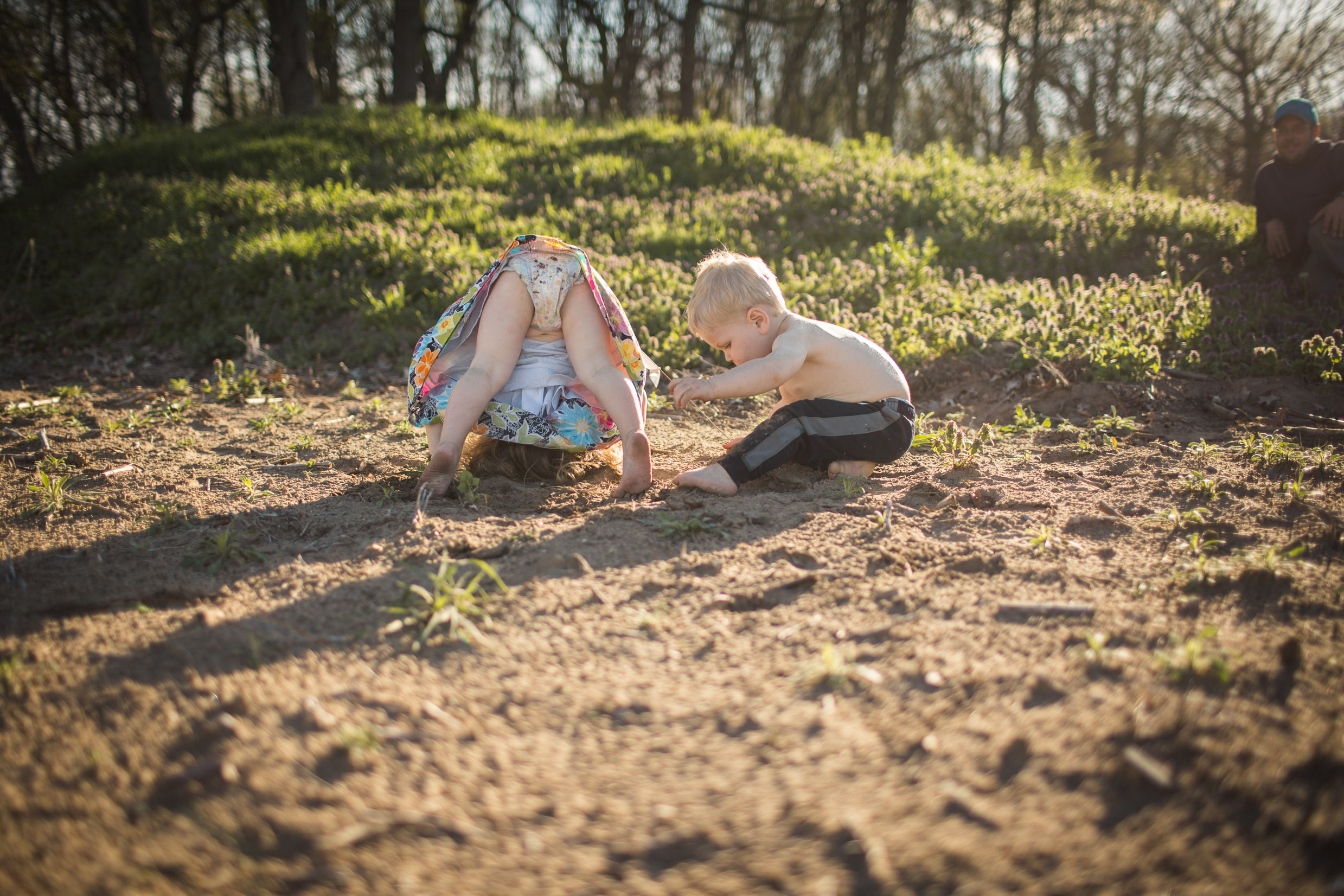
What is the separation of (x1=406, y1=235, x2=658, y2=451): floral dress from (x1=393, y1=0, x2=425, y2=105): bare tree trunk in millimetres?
10896

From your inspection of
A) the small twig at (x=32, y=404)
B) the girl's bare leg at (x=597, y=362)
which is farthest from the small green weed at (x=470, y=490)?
the small twig at (x=32, y=404)

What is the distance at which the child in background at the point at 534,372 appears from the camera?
8.98 feet

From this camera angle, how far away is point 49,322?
6668mm

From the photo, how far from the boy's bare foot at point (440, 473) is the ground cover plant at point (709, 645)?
0.07 m

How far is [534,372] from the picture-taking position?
2910mm

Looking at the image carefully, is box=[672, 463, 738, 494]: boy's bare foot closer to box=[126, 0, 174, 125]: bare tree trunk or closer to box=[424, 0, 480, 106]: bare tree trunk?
box=[126, 0, 174, 125]: bare tree trunk

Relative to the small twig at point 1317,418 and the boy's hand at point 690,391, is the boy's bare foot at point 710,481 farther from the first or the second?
the small twig at point 1317,418

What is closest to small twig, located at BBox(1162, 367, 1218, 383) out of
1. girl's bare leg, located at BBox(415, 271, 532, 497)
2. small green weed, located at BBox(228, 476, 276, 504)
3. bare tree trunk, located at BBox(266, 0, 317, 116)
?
girl's bare leg, located at BBox(415, 271, 532, 497)

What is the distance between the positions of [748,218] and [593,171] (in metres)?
2.04

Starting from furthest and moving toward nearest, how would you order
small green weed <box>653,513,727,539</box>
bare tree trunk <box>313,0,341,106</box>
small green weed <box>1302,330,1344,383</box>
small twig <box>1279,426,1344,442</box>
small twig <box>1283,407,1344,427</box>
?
bare tree trunk <box>313,0,341,106</box> → small green weed <box>1302,330,1344,383</box> → small twig <box>1283,407,1344,427</box> → small twig <box>1279,426,1344,442</box> → small green weed <box>653,513,727,539</box>

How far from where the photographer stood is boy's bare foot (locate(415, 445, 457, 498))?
2.62 meters

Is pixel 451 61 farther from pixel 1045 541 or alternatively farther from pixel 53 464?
pixel 1045 541

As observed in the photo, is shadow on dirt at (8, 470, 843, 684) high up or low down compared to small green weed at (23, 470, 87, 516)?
down

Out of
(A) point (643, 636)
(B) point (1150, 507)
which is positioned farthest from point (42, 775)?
(B) point (1150, 507)
